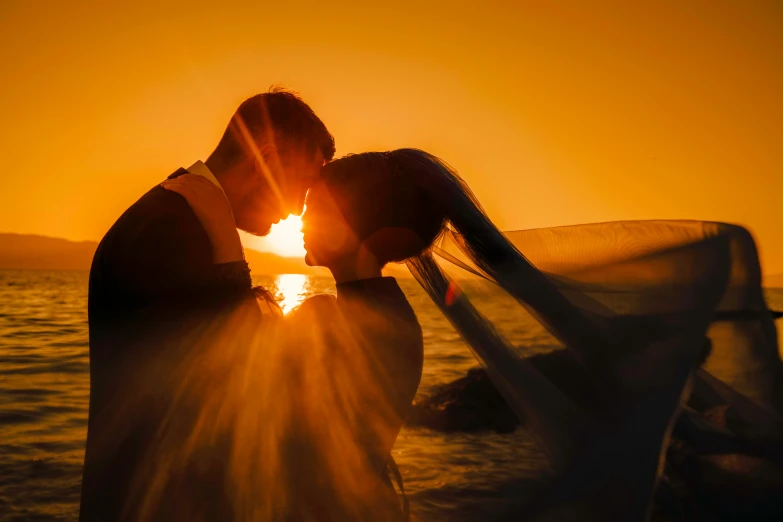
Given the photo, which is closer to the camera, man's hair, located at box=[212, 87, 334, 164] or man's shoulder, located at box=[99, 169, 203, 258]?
man's shoulder, located at box=[99, 169, 203, 258]

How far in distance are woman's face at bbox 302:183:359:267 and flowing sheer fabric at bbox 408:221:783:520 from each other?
0.48m

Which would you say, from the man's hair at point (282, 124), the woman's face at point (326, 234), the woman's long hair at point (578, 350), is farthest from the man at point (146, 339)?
the man's hair at point (282, 124)

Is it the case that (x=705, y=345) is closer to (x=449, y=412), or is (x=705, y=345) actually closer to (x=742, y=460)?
(x=742, y=460)

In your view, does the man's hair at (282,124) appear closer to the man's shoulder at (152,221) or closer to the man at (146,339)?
the man's shoulder at (152,221)

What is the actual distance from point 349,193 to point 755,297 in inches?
Answer: 64.8

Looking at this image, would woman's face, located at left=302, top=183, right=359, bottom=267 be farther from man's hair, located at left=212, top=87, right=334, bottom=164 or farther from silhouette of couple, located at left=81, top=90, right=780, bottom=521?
man's hair, located at left=212, top=87, right=334, bottom=164

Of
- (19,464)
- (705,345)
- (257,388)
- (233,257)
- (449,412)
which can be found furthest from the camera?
(449,412)

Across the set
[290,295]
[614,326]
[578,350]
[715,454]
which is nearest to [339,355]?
[578,350]

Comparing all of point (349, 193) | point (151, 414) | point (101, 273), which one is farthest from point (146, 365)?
point (349, 193)

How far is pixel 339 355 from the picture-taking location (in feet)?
6.54

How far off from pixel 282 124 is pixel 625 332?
2053mm

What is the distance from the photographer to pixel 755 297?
7.55 ft

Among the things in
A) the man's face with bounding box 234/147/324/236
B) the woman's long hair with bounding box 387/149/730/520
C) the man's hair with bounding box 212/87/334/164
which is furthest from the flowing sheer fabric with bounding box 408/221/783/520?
the man's hair with bounding box 212/87/334/164

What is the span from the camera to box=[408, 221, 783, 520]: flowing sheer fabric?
6.43 ft
